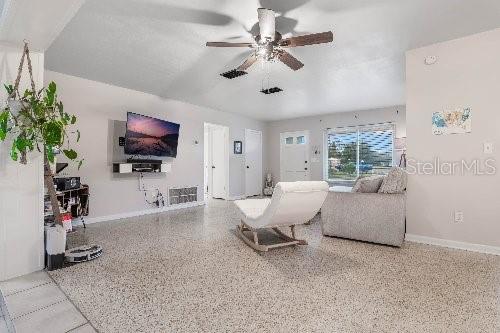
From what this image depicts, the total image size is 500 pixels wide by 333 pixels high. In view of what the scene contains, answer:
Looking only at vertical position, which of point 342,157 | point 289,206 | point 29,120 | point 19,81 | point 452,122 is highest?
point 19,81

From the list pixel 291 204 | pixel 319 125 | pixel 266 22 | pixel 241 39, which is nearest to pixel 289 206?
pixel 291 204

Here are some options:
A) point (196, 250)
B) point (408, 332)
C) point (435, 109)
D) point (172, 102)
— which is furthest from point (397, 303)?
point (172, 102)

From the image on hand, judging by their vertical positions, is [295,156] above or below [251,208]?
above

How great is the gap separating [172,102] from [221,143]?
6.87ft

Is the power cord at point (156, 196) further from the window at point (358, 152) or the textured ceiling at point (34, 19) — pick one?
the window at point (358, 152)

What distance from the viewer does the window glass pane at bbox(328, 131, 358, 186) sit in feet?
24.0

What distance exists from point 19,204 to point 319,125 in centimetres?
693

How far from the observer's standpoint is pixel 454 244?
3.15 m

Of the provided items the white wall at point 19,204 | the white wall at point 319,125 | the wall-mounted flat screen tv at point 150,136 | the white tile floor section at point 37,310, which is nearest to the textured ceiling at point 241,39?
the wall-mounted flat screen tv at point 150,136

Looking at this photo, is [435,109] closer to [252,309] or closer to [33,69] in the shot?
[252,309]

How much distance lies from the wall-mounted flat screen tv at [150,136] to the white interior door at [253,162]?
9.36 feet

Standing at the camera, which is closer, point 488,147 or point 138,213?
point 488,147

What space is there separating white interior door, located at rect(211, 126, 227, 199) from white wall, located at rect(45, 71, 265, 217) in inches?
50.5

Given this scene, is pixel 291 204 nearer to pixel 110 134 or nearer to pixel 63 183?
pixel 63 183
